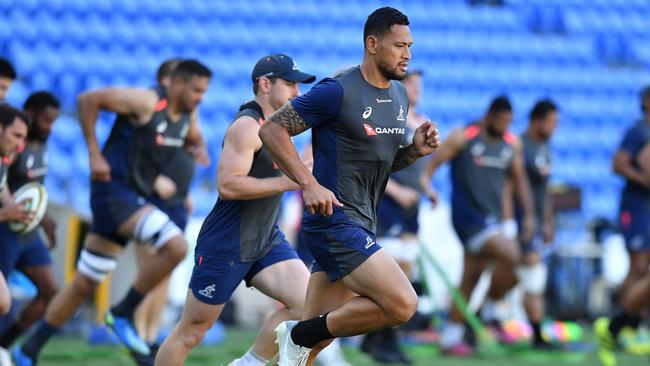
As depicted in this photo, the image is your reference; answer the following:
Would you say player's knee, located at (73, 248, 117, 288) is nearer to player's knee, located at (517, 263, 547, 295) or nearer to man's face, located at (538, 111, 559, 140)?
player's knee, located at (517, 263, 547, 295)

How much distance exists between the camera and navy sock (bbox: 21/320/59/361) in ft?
27.2

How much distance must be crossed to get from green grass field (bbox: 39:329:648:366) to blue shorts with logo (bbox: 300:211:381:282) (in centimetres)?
403

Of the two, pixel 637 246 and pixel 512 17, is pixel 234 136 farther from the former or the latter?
pixel 512 17

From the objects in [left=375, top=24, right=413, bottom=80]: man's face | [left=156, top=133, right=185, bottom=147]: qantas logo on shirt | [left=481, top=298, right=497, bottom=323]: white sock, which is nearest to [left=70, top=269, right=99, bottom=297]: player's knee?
[left=156, top=133, right=185, bottom=147]: qantas logo on shirt

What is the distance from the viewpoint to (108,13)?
61.2 ft

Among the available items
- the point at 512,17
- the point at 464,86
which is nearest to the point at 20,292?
the point at 464,86

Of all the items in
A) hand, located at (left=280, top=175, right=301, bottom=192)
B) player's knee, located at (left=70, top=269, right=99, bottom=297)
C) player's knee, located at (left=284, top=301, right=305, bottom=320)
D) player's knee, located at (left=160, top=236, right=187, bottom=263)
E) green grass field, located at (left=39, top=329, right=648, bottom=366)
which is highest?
hand, located at (left=280, top=175, right=301, bottom=192)

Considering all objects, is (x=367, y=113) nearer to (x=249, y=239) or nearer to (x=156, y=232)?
(x=249, y=239)

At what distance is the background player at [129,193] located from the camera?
27.7ft

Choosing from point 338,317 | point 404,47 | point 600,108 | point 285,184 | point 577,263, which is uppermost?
point 404,47

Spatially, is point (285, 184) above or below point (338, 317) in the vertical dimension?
above

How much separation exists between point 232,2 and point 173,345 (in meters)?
14.1

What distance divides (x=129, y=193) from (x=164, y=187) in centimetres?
65

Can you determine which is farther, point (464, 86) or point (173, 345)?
point (464, 86)
